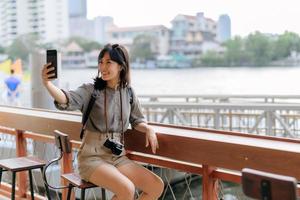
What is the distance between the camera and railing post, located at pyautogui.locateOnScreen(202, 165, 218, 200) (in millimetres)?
2258

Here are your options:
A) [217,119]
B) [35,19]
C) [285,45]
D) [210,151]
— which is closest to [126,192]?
[210,151]

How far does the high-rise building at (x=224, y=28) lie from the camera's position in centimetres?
459

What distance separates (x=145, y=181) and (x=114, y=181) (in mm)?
202

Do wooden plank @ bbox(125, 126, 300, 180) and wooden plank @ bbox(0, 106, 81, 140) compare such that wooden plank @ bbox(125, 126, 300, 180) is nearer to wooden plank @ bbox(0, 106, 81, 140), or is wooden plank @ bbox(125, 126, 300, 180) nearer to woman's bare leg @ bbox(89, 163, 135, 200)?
woman's bare leg @ bbox(89, 163, 135, 200)

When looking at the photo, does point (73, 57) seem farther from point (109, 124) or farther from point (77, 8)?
point (109, 124)

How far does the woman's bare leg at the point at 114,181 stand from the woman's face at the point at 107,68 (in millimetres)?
461

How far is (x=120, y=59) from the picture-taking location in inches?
88.9

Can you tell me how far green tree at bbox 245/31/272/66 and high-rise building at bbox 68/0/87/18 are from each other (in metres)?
1.98

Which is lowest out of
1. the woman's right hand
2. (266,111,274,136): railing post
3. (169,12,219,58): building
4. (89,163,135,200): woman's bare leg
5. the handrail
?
(266,111,274,136): railing post

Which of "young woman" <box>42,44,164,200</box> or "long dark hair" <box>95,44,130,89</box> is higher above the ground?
"long dark hair" <box>95,44,130,89</box>

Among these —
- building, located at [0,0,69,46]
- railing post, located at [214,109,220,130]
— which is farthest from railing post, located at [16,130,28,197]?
railing post, located at [214,109,220,130]

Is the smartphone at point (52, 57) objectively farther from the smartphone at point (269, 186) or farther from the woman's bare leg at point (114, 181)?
the smartphone at point (269, 186)

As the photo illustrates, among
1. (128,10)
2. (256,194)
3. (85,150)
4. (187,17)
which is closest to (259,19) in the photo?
(187,17)

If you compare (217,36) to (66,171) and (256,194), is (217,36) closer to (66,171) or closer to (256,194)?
(66,171)
